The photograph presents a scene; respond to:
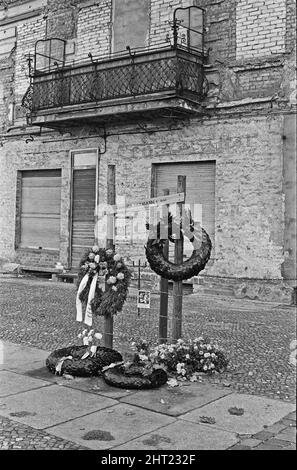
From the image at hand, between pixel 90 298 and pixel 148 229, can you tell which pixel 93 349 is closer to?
pixel 90 298

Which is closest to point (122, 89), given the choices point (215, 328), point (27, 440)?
point (215, 328)

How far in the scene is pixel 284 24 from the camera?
11.1 metres

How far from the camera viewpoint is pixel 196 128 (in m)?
12.4

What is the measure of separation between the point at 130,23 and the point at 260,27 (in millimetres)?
3419

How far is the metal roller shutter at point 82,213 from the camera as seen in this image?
47.1 feet

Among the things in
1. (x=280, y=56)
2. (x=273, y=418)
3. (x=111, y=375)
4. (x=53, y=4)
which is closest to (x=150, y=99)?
(x=280, y=56)

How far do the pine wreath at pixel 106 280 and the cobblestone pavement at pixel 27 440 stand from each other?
1894 mm

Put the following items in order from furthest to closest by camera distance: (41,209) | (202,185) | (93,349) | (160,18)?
(41,209) → (160,18) → (202,185) → (93,349)

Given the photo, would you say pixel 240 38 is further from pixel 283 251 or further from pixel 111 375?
pixel 111 375

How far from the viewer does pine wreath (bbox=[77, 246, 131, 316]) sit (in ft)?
19.1

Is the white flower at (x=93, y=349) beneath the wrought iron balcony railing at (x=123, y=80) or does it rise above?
beneath

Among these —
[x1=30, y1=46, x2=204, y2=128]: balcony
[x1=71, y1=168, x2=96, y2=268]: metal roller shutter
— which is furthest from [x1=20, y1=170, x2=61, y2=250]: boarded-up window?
[x1=30, y1=46, x2=204, y2=128]: balcony

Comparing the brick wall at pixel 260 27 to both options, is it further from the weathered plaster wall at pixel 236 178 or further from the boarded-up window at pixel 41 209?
the boarded-up window at pixel 41 209

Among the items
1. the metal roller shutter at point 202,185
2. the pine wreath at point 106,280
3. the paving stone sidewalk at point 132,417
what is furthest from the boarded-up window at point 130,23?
the paving stone sidewalk at point 132,417
